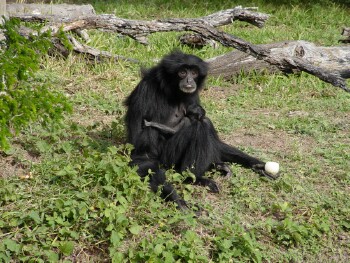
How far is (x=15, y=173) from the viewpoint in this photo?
249 inches

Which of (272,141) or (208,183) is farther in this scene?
(272,141)

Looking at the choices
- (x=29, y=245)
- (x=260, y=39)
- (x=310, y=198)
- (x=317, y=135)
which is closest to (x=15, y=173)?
(x=29, y=245)

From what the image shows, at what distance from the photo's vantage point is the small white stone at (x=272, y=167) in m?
6.88

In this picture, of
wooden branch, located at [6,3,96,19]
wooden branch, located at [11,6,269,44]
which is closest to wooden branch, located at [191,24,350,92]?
wooden branch, located at [11,6,269,44]

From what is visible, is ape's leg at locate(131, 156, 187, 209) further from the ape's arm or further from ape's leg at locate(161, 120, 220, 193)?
the ape's arm

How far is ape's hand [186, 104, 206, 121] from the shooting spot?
685cm

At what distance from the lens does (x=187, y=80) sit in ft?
22.4

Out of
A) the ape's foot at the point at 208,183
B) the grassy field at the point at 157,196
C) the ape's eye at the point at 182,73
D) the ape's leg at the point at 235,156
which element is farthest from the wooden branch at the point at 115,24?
the ape's foot at the point at 208,183

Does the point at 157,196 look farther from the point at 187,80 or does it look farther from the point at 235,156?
the point at 235,156

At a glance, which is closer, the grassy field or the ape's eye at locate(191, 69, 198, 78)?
the grassy field

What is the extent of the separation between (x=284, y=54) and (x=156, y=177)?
5.25m

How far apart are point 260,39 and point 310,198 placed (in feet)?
23.1

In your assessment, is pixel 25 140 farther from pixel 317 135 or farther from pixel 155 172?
pixel 317 135

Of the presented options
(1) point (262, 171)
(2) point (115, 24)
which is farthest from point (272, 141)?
(2) point (115, 24)
